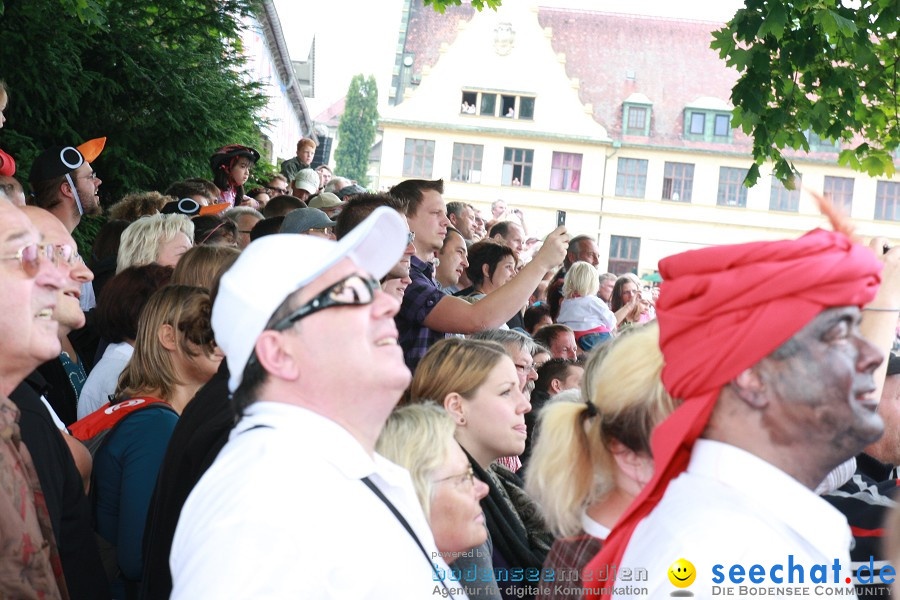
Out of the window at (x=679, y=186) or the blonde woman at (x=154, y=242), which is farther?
the window at (x=679, y=186)

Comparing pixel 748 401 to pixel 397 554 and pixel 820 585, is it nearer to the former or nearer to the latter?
pixel 820 585

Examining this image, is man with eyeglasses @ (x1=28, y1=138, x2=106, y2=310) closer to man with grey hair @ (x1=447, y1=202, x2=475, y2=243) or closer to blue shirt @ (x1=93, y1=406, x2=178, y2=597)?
blue shirt @ (x1=93, y1=406, x2=178, y2=597)

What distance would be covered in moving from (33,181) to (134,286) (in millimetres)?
2204

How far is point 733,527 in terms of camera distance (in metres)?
1.93

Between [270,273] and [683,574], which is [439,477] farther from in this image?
[683,574]

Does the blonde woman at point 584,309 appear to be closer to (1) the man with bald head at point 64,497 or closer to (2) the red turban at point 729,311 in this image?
(1) the man with bald head at point 64,497

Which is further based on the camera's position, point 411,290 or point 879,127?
point 879,127

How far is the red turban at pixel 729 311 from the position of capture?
2051 mm

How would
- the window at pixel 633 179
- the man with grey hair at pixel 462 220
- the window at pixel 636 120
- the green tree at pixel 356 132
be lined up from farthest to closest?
the green tree at pixel 356 132 → the window at pixel 636 120 → the window at pixel 633 179 → the man with grey hair at pixel 462 220

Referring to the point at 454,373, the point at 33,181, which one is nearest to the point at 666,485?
the point at 454,373

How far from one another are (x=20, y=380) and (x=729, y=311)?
1.85 metres

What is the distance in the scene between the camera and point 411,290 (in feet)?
18.2

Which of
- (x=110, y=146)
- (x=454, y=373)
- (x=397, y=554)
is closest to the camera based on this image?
(x=397, y=554)

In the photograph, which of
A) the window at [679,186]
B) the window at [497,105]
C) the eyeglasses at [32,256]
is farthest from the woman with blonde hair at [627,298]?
the window at [679,186]
